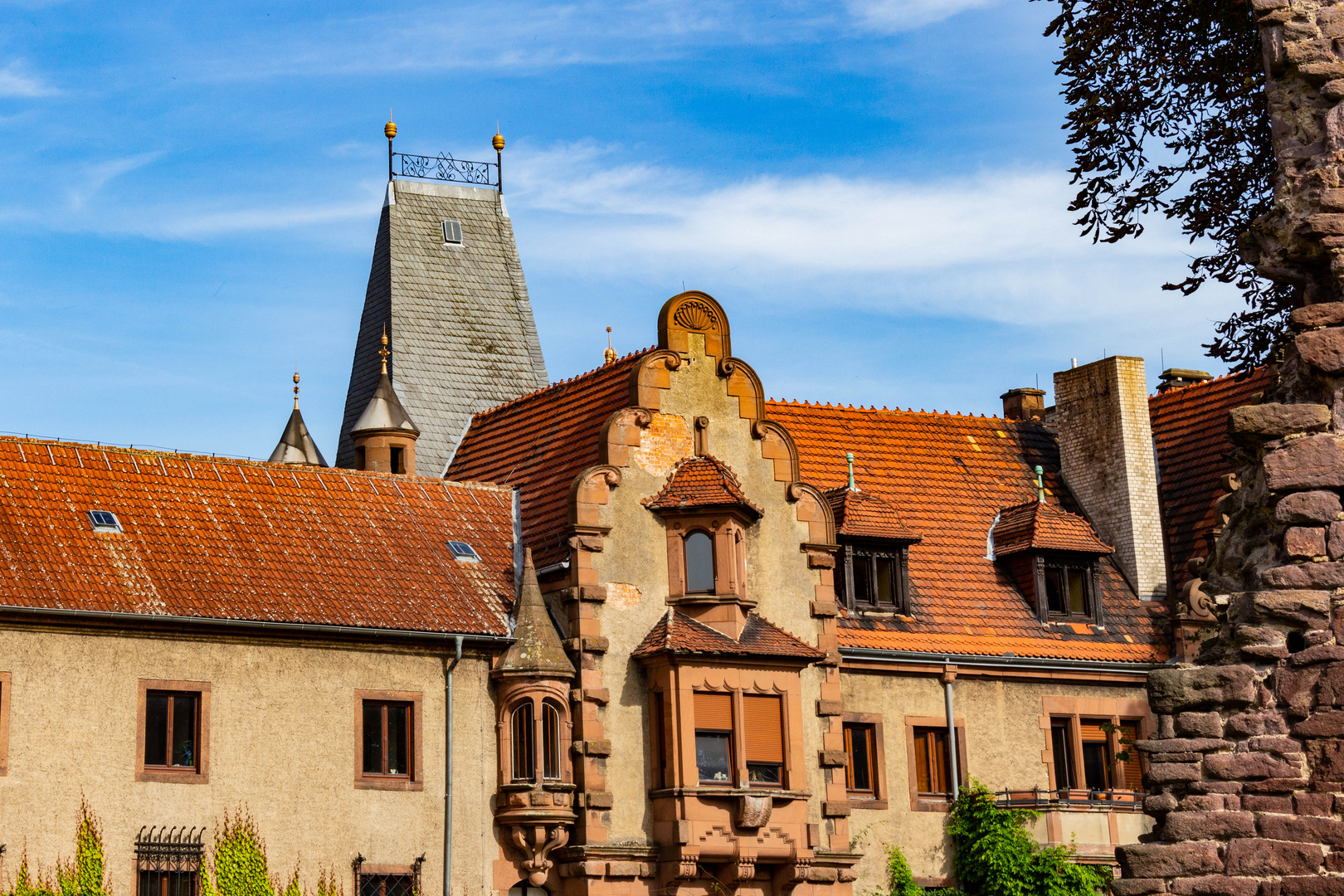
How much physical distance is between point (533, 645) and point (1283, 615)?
17925 mm

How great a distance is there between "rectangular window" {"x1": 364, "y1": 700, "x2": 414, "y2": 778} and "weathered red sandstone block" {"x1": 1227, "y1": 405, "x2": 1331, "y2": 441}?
18.4m

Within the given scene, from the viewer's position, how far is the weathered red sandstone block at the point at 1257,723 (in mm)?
14031

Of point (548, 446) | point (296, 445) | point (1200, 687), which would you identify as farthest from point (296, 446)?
point (1200, 687)

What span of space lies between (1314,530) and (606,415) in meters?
21.0

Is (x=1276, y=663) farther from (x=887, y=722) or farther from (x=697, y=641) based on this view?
(x=887, y=722)

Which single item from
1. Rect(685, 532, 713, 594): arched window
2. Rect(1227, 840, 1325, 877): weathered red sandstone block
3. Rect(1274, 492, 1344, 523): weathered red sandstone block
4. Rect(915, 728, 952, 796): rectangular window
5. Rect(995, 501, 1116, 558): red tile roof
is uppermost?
Rect(995, 501, 1116, 558): red tile roof

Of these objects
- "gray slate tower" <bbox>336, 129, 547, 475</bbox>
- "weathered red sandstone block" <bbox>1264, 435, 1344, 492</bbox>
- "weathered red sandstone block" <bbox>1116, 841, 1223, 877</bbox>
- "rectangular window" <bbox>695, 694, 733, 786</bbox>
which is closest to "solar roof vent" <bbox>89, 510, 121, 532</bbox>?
"rectangular window" <bbox>695, 694, 733, 786</bbox>

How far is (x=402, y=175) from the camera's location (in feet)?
170

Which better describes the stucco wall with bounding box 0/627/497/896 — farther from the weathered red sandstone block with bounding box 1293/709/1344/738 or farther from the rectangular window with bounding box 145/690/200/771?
the weathered red sandstone block with bounding box 1293/709/1344/738

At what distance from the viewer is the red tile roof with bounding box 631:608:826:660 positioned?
102 feet

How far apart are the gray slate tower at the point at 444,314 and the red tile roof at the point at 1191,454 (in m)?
15.0

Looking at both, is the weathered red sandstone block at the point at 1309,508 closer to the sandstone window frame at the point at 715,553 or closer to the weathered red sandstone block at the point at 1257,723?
the weathered red sandstone block at the point at 1257,723

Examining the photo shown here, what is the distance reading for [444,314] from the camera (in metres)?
48.5

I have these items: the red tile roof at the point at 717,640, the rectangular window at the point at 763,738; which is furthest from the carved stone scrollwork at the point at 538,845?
the rectangular window at the point at 763,738
